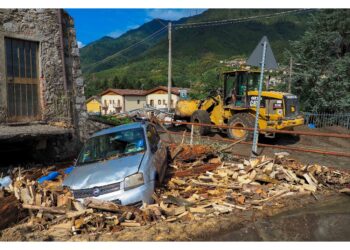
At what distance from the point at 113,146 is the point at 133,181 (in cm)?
167

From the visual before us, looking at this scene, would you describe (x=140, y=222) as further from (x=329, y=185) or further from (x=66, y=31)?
(x=66, y=31)

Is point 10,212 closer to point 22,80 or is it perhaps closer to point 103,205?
point 103,205

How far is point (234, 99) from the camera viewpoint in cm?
1411

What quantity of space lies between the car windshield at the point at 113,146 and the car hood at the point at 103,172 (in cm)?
28

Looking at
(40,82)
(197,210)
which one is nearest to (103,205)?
(197,210)

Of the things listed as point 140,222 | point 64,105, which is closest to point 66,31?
point 64,105

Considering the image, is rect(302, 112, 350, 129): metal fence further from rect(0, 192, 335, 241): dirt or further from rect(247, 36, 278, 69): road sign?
rect(0, 192, 335, 241): dirt

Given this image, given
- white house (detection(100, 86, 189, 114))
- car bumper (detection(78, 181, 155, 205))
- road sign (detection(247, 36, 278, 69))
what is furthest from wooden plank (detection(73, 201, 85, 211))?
white house (detection(100, 86, 189, 114))

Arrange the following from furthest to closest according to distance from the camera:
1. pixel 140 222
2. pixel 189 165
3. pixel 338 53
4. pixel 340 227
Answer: pixel 338 53 → pixel 189 165 → pixel 140 222 → pixel 340 227

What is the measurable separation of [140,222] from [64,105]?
605cm

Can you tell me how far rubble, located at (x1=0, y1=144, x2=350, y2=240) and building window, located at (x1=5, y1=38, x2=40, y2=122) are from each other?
5.93 ft

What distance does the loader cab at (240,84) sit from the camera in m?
13.7

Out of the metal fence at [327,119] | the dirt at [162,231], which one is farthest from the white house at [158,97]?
the dirt at [162,231]

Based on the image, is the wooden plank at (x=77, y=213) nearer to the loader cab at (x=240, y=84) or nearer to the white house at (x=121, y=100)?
the loader cab at (x=240, y=84)
